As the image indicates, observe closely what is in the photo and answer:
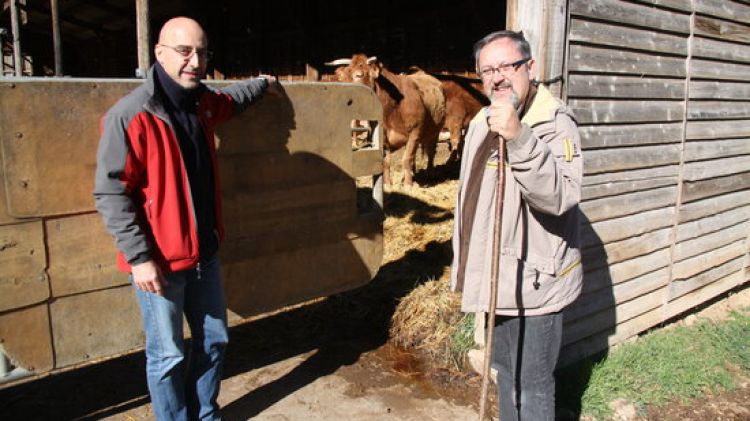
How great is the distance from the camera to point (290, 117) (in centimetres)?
380

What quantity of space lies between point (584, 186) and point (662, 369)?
→ 1.50 m

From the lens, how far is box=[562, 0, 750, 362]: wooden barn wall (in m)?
4.06

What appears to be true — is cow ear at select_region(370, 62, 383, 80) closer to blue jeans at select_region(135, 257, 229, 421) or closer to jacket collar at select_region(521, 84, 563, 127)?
blue jeans at select_region(135, 257, 229, 421)

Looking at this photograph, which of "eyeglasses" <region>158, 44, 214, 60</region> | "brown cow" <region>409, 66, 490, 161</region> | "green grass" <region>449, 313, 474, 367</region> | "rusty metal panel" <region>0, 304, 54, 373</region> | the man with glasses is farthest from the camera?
"brown cow" <region>409, 66, 490, 161</region>

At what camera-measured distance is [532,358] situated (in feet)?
8.41

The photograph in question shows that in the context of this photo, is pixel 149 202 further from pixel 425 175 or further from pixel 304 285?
pixel 425 175

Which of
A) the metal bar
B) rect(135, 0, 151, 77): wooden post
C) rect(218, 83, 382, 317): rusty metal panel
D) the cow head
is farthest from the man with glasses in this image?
the cow head

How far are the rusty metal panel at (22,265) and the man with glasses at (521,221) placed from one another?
203cm

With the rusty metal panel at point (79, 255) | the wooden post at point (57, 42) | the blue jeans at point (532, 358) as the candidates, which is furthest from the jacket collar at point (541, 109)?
the wooden post at point (57, 42)

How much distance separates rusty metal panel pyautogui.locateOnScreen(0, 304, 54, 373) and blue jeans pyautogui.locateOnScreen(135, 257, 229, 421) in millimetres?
563

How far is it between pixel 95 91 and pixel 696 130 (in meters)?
4.50

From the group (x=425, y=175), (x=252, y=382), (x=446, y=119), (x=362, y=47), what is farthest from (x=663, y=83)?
(x=362, y=47)

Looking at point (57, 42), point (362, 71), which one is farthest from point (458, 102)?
point (57, 42)

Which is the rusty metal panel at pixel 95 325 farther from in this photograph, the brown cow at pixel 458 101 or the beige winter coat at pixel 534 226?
the brown cow at pixel 458 101
